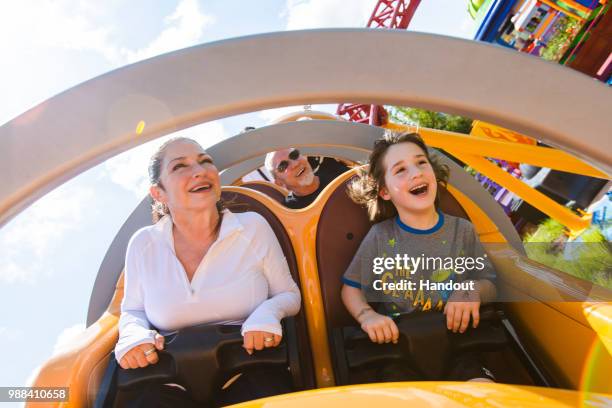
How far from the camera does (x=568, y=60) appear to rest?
178 inches

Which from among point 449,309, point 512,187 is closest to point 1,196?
A: point 449,309

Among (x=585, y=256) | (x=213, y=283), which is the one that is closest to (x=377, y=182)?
(x=213, y=283)

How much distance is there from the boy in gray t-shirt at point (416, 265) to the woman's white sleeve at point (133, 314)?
0.51m

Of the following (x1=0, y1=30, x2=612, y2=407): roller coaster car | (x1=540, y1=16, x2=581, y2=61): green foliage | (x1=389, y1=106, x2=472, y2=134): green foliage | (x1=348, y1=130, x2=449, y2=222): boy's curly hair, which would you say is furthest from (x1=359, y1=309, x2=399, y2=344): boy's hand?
(x1=389, y1=106, x2=472, y2=134): green foliage

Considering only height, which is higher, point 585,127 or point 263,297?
point 585,127

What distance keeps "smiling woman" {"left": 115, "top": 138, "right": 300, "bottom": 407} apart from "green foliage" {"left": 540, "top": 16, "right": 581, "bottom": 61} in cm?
468

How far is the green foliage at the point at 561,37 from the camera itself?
444cm

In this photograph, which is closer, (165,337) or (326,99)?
(326,99)

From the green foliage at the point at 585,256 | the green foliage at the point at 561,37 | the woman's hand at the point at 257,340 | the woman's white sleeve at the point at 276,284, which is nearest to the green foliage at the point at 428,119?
the green foliage at the point at 561,37

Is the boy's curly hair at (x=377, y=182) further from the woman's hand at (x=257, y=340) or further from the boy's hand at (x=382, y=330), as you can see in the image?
the woman's hand at (x=257, y=340)

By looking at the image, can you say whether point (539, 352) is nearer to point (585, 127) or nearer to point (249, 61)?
point (585, 127)

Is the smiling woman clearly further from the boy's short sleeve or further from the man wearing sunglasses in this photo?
the man wearing sunglasses

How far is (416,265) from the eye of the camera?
1.10 metres

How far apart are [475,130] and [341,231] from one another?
349 centimetres
